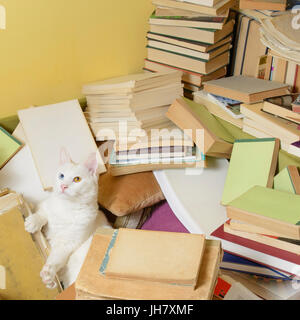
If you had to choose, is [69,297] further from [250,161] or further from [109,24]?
[109,24]

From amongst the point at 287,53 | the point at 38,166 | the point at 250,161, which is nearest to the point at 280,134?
the point at 250,161

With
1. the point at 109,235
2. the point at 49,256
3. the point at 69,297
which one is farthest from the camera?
the point at 49,256

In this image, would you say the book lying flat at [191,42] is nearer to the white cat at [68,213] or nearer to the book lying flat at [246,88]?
the book lying flat at [246,88]

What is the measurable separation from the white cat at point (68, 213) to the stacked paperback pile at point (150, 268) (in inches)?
17.2

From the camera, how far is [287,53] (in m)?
1.48

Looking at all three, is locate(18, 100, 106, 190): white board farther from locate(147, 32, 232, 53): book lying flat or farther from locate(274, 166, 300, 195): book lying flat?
locate(274, 166, 300, 195): book lying flat

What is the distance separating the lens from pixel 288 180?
4.64ft

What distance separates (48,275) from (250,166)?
0.83 meters

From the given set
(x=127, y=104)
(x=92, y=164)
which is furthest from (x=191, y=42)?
(x=92, y=164)

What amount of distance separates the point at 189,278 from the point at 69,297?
491 millimetres

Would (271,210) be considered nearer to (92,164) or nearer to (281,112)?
(281,112)

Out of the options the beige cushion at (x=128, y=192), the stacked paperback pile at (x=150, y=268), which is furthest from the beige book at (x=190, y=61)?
the stacked paperback pile at (x=150, y=268)

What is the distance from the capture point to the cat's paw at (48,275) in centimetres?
132
